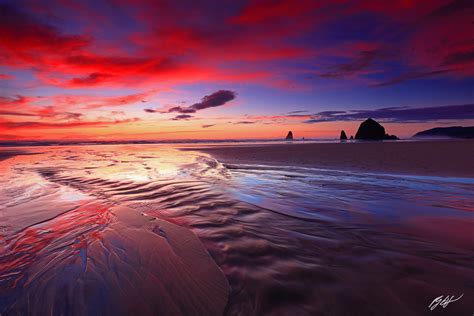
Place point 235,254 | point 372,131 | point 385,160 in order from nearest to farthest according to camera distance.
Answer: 1. point 235,254
2. point 385,160
3. point 372,131

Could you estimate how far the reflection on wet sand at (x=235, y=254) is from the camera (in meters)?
1.72

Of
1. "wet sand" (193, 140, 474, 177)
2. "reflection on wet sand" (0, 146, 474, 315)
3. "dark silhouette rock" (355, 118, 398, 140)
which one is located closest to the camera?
"reflection on wet sand" (0, 146, 474, 315)

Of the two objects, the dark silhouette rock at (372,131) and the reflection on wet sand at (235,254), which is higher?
the dark silhouette rock at (372,131)

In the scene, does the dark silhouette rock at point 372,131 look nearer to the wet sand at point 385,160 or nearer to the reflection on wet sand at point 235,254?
the wet sand at point 385,160

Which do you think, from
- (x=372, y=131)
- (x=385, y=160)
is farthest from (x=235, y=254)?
(x=372, y=131)

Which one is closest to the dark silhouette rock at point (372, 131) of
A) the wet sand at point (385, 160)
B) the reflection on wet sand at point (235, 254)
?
the wet sand at point (385, 160)

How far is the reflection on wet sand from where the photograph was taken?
172 centimetres

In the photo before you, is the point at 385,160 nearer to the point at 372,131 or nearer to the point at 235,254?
the point at 235,254

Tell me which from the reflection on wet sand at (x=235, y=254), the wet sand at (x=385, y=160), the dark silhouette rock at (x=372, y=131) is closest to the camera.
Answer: the reflection on wet sand at (x=235, y=254)

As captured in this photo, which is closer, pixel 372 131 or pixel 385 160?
pixel 385 160

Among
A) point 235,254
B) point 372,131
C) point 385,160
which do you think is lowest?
point 235,254

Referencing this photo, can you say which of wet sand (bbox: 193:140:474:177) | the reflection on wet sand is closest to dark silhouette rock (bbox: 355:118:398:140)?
wet sand (bbox: 193:140:474:177)

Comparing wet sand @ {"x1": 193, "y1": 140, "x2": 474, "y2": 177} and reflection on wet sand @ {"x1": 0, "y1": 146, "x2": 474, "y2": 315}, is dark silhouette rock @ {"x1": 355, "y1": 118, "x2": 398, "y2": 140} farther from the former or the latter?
reflection on wet sand @ {"x1": 0, "y1": 146, "x2": 474, "y2": 315}

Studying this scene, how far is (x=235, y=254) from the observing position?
97.0 inches
